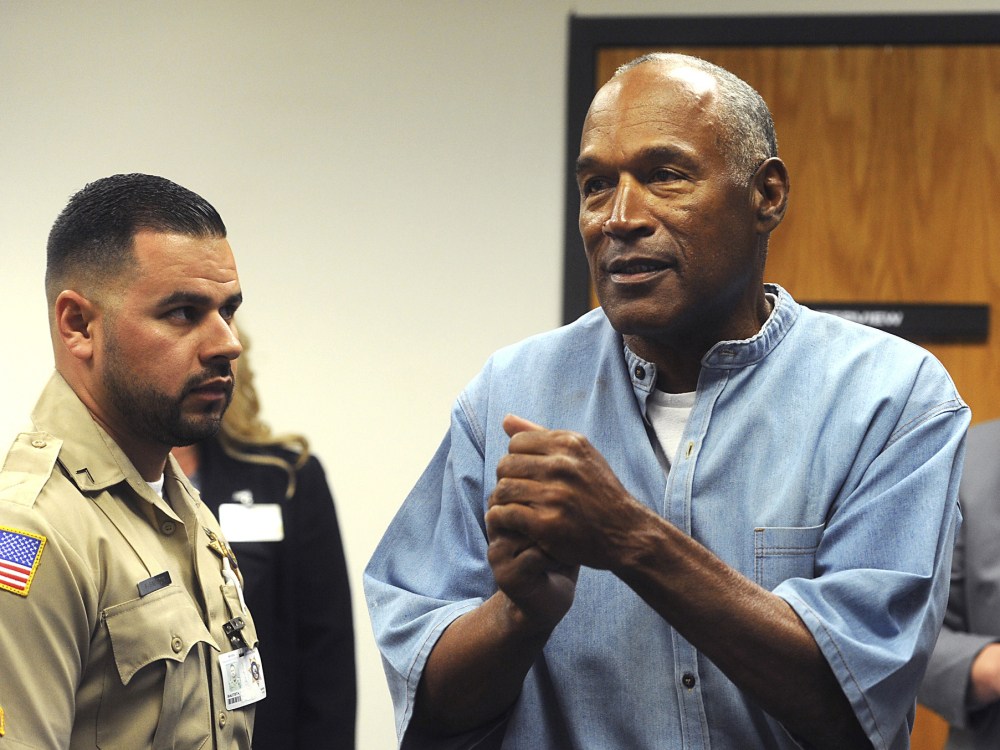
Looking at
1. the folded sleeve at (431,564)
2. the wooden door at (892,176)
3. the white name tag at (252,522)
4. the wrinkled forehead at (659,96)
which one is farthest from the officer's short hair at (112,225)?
the wooden door at (892,176)

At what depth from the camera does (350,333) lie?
9.24 feet

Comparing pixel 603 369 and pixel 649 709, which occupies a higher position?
pixel 603 369

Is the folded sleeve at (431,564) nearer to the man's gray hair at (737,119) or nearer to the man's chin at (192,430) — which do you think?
the man's chin at (192,430)

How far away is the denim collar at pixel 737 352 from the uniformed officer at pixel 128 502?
0.56 metres

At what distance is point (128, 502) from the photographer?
Result: 134 centimetres

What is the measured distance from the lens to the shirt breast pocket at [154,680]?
1171mm

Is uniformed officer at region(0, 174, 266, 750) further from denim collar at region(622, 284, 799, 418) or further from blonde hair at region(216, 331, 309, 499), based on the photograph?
blonde hair at region(216, 331, 309, 499)

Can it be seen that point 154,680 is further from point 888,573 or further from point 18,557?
point 888,573

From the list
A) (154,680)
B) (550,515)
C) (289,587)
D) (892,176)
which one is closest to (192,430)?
(154,680)

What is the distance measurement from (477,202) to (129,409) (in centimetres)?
161

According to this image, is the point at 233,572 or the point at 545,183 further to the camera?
Result: the point at 545,183

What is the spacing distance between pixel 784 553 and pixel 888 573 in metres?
0.11

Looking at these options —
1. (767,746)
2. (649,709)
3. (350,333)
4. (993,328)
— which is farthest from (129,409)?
(993,328)

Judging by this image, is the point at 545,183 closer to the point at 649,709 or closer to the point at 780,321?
the point at 780,321
